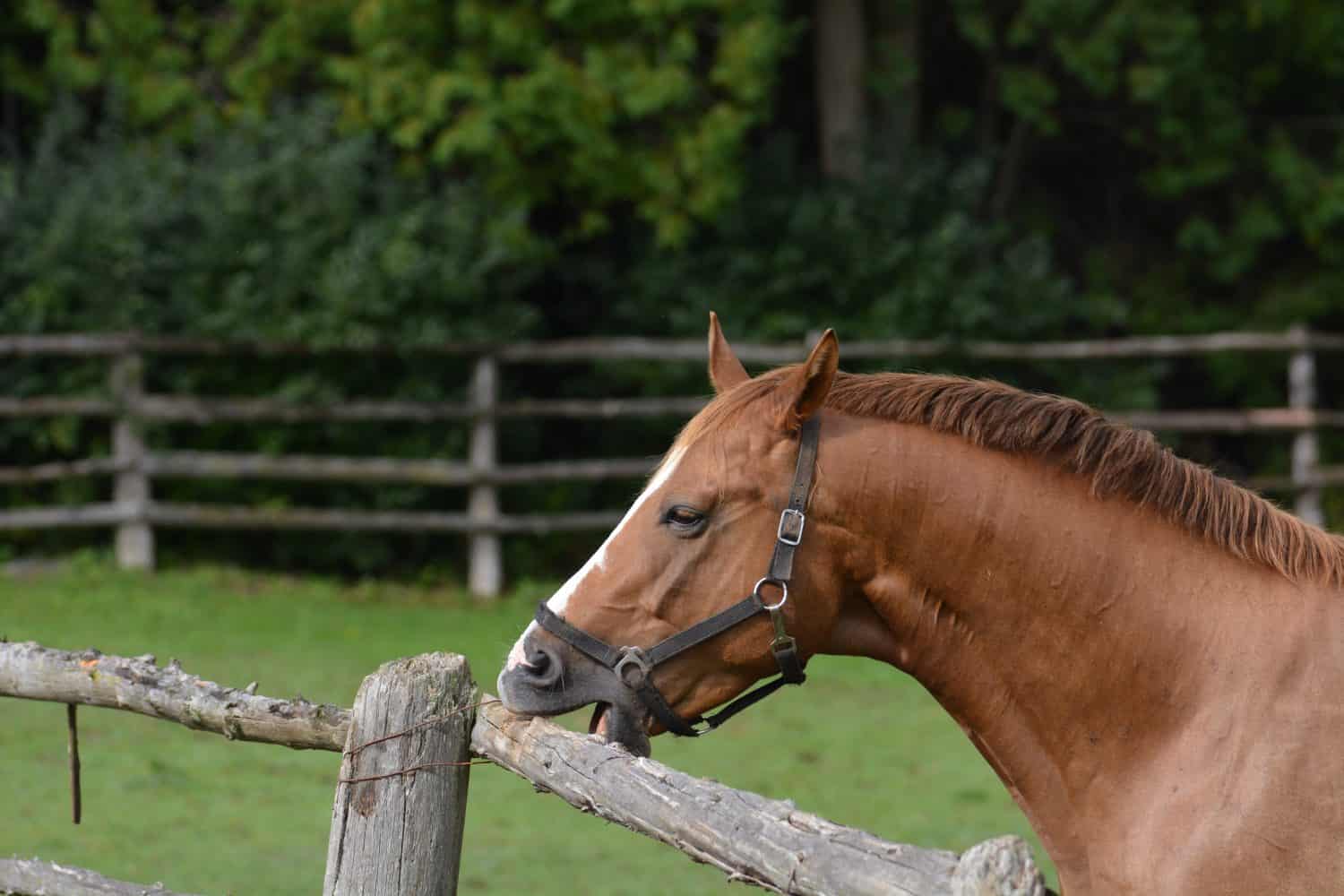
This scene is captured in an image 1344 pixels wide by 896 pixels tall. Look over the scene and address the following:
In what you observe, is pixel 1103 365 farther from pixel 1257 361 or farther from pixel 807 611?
pixel 807 611

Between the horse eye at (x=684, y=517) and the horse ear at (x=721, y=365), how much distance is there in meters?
0.46

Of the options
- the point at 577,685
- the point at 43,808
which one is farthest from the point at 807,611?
the point at 43,808

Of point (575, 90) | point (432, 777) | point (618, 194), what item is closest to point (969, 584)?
point (432, 777)

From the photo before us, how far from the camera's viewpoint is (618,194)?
12.4m

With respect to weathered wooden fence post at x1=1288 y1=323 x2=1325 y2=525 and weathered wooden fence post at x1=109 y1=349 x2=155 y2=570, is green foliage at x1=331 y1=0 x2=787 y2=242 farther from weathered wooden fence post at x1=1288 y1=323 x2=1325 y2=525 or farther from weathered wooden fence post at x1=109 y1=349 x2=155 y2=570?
weathered wooden fence post at x1=1288 y1=323 x2=1325 y2=525

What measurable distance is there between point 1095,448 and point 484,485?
8.63 metres

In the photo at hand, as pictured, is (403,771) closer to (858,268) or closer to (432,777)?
(432,777)

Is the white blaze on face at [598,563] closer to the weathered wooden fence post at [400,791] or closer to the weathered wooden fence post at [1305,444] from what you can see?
the weathered wooden fence post at [400,791]

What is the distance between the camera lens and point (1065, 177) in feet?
53.5

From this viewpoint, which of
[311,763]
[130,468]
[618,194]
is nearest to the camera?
[311,763]

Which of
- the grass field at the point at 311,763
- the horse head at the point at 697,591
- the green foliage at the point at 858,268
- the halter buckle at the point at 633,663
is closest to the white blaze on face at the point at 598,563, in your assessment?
the horse head at the point at 697,591

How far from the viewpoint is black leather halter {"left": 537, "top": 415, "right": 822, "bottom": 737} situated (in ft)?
9.76

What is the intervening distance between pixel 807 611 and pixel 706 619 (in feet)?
0.68

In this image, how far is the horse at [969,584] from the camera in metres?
2.89
